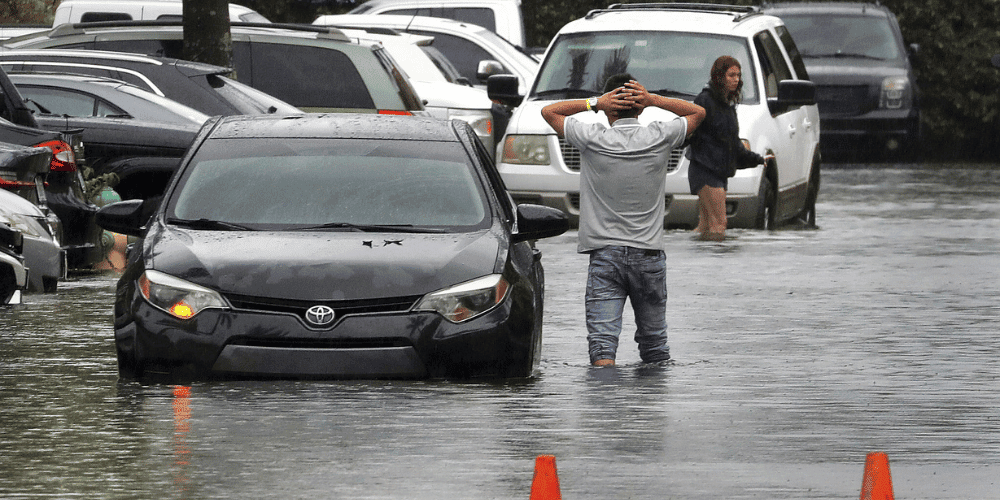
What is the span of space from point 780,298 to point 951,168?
687 inches

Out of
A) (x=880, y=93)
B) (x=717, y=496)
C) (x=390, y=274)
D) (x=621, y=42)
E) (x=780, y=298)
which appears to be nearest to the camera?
(x=717, y=496)

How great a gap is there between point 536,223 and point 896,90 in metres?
19.7

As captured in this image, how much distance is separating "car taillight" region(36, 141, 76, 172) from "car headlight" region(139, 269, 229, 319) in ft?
15.4

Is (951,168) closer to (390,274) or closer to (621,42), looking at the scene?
(621,42)

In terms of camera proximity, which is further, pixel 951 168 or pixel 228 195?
pixel 951 168

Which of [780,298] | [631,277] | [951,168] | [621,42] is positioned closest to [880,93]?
[951,168]

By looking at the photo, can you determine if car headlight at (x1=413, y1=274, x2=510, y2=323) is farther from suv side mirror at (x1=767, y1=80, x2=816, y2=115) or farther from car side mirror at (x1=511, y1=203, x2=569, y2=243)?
suv side mirror at (x1=767, y1=80, x2=816, y2=115)

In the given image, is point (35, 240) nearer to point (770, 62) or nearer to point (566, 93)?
point (566, 93)

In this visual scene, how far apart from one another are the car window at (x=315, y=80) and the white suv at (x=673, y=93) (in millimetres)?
1275

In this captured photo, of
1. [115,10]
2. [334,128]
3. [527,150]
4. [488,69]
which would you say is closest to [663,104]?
[334,128]

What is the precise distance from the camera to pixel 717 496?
760 centimetres

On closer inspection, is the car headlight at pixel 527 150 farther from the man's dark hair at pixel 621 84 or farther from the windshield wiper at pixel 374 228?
the windshield wiper at pixel 374 228

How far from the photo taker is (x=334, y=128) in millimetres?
11219

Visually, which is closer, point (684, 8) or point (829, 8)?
point (684, 8)
